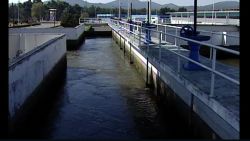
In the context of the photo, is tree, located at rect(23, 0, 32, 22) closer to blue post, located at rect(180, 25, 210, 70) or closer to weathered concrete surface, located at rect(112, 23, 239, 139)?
blue post, located at rect(180, 25, 210, 70)

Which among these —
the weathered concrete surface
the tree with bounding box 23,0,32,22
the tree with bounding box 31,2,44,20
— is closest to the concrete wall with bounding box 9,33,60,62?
the weathered concrete surface

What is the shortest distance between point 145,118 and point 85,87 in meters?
4.84

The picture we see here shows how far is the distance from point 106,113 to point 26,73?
2444 mm

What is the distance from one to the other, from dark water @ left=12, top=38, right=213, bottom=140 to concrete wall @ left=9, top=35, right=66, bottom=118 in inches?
33.4

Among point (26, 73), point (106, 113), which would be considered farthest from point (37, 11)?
point (26, 73)

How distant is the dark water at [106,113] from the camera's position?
9.07 metres

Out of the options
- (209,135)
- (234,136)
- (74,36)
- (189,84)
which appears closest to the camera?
(234,136)

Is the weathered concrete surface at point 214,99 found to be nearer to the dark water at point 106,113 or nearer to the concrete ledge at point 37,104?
the dark water at point 106,113

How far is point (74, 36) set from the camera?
3222cm

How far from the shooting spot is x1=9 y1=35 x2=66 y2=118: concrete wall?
26.9 ft

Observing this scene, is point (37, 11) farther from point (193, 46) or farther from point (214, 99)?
point (214, 99)

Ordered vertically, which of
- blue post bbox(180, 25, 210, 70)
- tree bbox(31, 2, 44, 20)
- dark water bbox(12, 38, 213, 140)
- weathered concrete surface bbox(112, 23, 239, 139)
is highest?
tree bbox(31, 2, 44, 20)

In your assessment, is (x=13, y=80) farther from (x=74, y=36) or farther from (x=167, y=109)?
(x=74, y=36)
